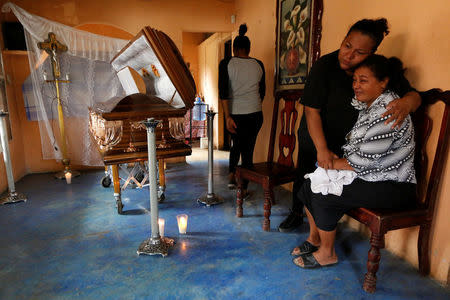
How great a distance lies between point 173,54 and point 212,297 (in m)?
1.51

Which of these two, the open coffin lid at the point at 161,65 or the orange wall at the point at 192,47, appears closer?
the open coffin lid at the point at 161,65

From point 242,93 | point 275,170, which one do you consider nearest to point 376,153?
point 275,170

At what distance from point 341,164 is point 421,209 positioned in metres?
0.49

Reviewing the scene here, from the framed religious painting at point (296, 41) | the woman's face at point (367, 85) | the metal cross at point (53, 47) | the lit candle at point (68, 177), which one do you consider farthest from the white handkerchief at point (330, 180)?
the metal cross at point (53, 47)

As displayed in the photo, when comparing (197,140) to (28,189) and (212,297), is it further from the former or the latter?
(212,297)

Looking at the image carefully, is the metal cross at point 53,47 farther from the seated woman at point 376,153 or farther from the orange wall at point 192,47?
the orange wall at point 192,47

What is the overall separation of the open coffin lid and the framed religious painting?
37.2 inches

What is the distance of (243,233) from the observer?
213 centimetres

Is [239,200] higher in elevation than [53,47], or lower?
lower

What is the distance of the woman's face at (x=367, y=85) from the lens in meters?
1.42

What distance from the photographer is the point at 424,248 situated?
1.60 m

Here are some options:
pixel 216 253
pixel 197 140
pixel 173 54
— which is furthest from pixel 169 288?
pixel 197 140

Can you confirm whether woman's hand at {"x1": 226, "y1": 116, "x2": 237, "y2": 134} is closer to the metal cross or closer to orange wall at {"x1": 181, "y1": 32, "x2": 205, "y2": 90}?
the metal cross

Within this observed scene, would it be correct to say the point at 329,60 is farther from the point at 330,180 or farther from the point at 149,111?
the point at 149,111
